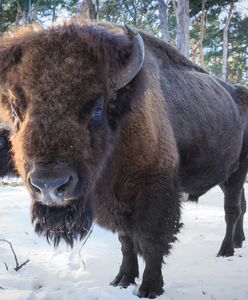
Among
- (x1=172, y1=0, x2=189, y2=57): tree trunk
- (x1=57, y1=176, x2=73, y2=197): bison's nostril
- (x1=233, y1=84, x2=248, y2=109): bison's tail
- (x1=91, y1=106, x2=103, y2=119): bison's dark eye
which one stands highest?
(x1=172, y1=0, x2=189, y2=57): tree trunk

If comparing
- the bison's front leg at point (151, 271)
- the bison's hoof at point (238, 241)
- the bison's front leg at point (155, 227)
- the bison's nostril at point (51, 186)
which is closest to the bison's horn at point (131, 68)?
the bison's nostril at point (51, 186)

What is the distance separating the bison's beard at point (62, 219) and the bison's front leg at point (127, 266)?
45.7 inches

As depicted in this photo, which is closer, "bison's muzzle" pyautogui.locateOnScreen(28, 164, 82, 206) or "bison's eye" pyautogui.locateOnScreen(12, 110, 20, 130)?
"bison's muzzle" pyautogui.locateOnScreen(28, 164, 82, 206)

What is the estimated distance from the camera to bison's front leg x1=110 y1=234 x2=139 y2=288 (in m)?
4.40

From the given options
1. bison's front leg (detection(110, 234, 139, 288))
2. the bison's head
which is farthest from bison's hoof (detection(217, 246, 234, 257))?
the bison's head

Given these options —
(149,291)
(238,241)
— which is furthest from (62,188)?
(238,241)

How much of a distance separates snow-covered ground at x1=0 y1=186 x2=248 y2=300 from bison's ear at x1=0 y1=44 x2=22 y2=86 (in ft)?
5.64

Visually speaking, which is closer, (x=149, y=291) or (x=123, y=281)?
(x=149, y=291)

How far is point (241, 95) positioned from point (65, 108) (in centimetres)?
378

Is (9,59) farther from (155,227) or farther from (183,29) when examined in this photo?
(183,29)

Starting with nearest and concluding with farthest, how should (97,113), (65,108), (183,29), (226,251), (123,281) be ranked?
1. (65,108)
2. (97,113)
3. (123,281)
4. (226,251)
5. (183,29)

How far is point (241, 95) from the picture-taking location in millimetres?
6070

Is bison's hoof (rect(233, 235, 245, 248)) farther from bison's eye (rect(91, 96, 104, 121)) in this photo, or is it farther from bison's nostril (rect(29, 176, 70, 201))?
bison's nostril (rect(29, 176, 70, 201))

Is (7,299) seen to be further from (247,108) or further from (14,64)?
(247,108)
